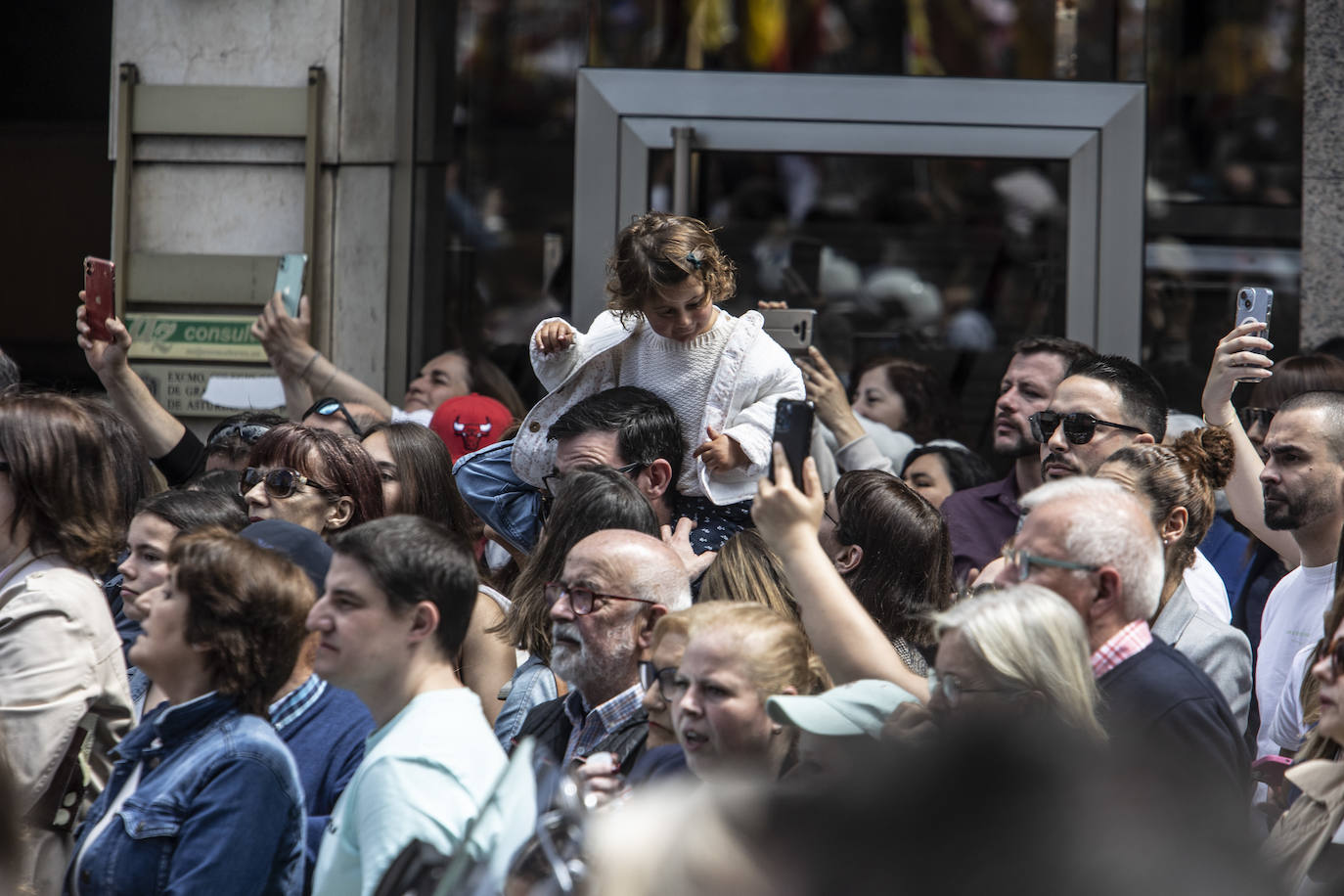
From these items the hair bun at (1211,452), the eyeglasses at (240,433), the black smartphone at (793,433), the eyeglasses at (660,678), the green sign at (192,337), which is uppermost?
the green sign at (192,337)

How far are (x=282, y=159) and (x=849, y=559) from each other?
3835mm

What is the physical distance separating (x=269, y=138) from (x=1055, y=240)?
11.5ft

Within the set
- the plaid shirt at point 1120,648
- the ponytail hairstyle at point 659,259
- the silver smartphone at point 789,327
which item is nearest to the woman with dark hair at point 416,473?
the ponytail hairstyle at point 659,259

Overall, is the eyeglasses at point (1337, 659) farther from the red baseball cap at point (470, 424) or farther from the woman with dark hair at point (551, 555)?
the red baseball cap at point (470, 424)

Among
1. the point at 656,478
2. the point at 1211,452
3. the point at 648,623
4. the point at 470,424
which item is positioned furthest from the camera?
the point at 470,424

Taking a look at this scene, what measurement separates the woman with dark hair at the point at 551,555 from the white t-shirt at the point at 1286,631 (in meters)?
1.69

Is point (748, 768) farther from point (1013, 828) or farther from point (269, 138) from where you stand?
point (269, 138)

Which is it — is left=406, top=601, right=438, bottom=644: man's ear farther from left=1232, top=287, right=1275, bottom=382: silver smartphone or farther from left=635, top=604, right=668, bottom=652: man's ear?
left=1232, top=287, right=1275, bottom=382: silver smartphone

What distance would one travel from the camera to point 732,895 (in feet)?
3.73

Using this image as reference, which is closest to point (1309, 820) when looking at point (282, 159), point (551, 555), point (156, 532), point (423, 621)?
point (423, 621)

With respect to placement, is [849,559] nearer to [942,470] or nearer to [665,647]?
[665,647]

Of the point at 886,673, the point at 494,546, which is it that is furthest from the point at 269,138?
the point at 886,673

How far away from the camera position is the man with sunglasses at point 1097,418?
4641 mm

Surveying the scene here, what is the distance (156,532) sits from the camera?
398 cm
